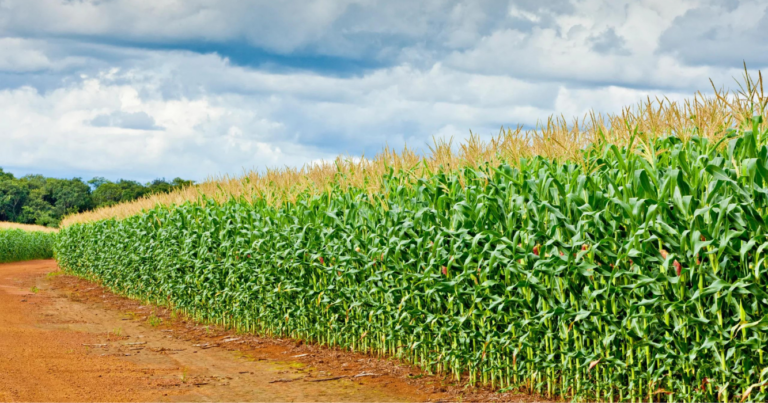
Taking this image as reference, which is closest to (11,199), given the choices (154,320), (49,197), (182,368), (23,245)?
(49,197)

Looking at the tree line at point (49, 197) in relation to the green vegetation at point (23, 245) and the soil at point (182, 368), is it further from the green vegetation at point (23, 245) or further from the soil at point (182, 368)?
the soil at point (182, 368)

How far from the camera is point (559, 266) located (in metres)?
5.54

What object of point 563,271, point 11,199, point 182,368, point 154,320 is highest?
point 11,199

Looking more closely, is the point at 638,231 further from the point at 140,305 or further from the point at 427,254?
the point at 140,305

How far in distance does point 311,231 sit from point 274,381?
2620 millimetres

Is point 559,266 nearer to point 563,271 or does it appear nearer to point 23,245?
point 563,271

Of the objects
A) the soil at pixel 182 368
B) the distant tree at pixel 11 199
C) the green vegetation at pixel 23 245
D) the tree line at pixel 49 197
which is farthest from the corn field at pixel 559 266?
the distant tree at pixel 11 199

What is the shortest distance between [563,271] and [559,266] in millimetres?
128

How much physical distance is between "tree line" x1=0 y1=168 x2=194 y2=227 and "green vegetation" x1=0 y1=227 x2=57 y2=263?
20.0m

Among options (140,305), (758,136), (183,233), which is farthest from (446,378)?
(140,305)

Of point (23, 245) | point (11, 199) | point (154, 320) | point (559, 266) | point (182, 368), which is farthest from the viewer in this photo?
point (11, 199)

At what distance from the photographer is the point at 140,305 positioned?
15.8 m

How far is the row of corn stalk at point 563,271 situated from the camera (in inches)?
188

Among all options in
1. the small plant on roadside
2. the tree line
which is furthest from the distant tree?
the small plant on roadside
